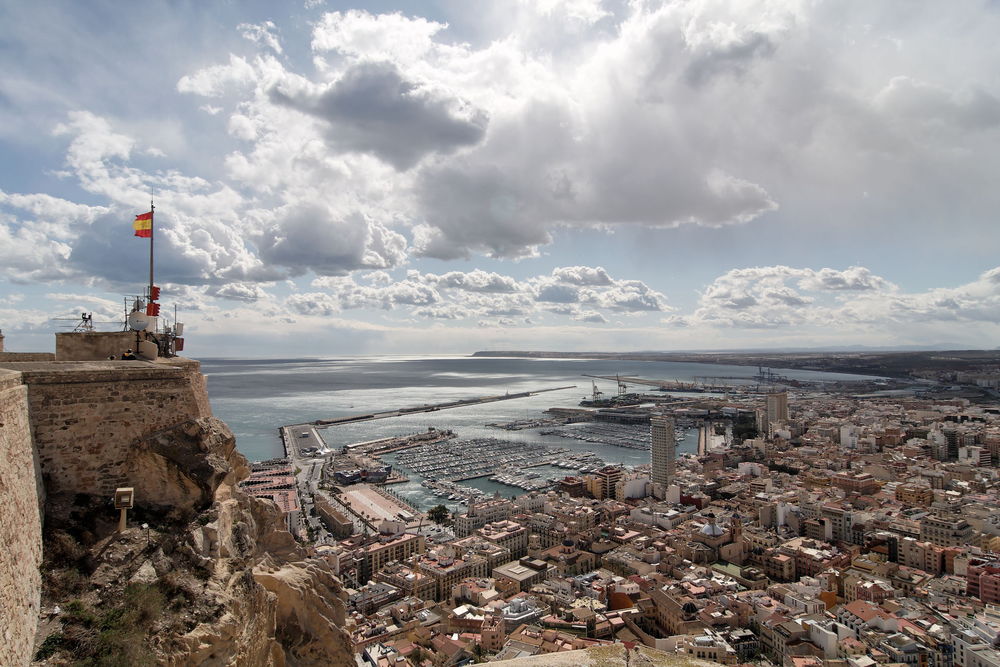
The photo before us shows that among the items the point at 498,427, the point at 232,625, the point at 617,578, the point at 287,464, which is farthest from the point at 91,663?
the point at 498,427

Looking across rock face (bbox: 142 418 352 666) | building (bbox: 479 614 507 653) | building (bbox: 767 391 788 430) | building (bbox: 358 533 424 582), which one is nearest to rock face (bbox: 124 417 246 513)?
rock face (bbox: 142 418 352 666)

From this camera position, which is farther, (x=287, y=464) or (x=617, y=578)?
(x=287, y=464)

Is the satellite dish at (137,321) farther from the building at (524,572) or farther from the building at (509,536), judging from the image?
the building at (509,536)

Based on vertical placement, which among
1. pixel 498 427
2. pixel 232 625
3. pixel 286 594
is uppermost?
pixel 232 625

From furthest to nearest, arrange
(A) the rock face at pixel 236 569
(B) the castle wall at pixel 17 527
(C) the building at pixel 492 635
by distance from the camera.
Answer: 1. (C) the building at pixel 492 635
2. (A) the rock face at pixel 236 569
3. (B) the castle wall at pixel 17 527

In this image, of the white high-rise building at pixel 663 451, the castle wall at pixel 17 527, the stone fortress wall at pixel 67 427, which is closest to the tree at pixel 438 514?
the white high-rise building at pixel 663 451

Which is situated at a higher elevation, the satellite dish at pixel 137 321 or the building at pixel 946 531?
the satellite dish at pixel 137 321

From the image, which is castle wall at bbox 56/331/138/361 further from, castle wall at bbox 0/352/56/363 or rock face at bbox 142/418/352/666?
rock face at bbox 142/418/352/666

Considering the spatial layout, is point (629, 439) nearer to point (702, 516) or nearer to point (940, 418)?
point (702, 516)
